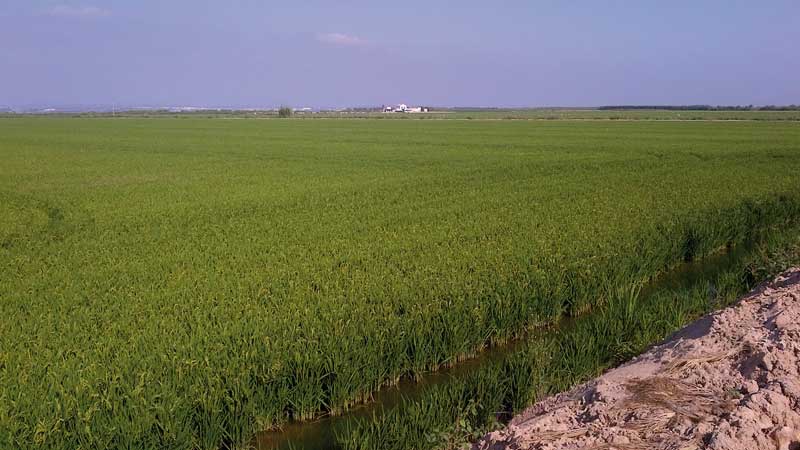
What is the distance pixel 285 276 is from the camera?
10.4 m

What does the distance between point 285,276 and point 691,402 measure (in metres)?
6.23

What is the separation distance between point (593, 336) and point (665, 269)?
5.97 m

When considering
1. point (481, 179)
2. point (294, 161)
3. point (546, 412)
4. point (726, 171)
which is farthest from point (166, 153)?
point (546, 412)

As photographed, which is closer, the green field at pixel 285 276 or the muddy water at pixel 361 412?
the green field at pixel 285 276

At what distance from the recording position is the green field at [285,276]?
246 inches

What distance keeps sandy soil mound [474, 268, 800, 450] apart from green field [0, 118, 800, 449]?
224cm

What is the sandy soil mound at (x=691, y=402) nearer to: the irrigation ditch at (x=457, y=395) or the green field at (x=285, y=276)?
the irrigation ditch at (x=457, y=395)

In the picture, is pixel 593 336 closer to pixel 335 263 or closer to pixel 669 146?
pixel 335 263

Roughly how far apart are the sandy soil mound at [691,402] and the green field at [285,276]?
2.24 meters

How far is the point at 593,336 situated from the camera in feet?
26.2

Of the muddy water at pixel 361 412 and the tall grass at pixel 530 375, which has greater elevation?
the tall grass at pixel 530 375

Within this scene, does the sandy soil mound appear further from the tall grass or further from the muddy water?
the muddy water

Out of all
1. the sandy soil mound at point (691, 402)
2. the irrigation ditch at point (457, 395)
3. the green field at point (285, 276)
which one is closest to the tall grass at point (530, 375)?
the irrigation ditch at point (457, 395)

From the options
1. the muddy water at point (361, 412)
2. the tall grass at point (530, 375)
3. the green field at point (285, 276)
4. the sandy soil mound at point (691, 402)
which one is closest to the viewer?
the sandy soil mound at point (691, 402)
